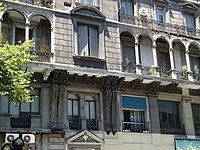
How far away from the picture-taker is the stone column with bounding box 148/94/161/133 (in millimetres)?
20844

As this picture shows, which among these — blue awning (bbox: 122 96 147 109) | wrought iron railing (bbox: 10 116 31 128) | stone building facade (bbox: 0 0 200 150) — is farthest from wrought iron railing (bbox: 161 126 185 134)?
wrought iron railing (bbox: 10 116 31 128)

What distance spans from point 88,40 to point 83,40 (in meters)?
0.33

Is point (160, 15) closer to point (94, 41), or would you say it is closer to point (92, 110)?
point (94, 41)

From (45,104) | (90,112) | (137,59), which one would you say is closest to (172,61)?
(137,59)

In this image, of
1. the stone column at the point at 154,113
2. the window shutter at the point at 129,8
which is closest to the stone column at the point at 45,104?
the stone column at the point at 154,113

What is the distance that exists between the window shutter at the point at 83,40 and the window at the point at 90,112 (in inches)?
105

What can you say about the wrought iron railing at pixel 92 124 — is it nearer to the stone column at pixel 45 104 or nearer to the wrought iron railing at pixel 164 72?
the stone column at pixel 45 104

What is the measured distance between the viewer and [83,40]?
2034 centimetres

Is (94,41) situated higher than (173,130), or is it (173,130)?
(94,41)

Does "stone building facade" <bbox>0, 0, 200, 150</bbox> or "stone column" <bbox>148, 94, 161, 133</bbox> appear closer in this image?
"stone building facade" <bbox>0, 0, 200, 150</bbox>

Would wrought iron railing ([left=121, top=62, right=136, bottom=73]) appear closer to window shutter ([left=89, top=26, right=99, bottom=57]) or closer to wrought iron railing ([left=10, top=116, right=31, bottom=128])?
window shutter ([left=89, top=26, right=99, bottom=57])

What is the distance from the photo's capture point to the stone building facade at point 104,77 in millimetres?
18297

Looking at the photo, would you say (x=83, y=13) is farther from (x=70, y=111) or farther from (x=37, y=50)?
(x=70, y=111)

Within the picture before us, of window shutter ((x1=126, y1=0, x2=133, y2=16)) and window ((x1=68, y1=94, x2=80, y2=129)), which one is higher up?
window shutter ((x1=126, y1=0, x2=133, y2=16))
